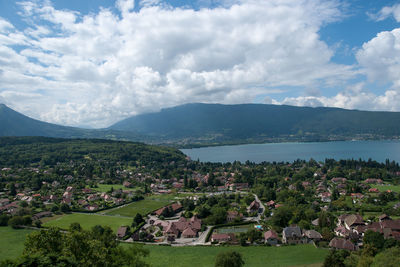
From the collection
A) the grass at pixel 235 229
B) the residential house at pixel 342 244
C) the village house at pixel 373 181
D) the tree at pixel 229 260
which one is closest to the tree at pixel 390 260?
the residential house at pixel 342 244

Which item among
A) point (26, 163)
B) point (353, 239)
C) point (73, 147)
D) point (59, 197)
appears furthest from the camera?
point (73, 147)

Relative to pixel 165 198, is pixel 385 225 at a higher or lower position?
higher

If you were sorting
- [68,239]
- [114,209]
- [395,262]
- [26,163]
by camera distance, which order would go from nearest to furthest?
[68,239] → [395,262] → [114,209] → [26,163]

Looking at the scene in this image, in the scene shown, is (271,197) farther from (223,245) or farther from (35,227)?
(35,227)

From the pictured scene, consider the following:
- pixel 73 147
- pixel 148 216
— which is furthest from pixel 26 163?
pixel 148 216

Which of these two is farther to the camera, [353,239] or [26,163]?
[26,163]

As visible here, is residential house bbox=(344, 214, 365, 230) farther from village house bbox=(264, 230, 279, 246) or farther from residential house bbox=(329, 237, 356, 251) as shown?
village house bbox=(264, 230, 279, 246)

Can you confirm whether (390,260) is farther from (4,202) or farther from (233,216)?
(4,202)
